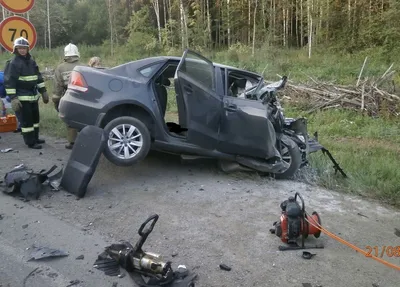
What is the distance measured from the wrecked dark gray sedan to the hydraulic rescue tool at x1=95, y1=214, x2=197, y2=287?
2.12 meters

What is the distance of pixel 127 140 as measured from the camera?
546 cm

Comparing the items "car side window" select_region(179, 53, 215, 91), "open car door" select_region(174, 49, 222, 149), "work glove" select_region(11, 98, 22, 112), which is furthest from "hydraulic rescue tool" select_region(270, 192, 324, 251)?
"work glove" select_region(11, 98, 22, 112)

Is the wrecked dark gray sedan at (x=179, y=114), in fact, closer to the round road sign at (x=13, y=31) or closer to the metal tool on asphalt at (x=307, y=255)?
the round road sign at (x=13, y=31)

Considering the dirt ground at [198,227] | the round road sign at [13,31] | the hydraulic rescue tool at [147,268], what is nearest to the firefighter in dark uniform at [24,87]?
the round road sign at [13,31]

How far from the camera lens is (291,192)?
5.50 m

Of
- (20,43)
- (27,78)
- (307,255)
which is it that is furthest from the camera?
(27,78)

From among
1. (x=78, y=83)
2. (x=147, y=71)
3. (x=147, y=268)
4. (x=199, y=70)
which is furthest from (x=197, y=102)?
(x=147, y=268)

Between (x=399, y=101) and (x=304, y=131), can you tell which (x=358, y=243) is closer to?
(x=304, y=131)

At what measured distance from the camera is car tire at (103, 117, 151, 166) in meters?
5.42

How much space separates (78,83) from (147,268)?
3.15 metres

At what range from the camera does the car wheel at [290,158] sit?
6.11 meters

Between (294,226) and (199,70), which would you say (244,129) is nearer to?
(199,70)

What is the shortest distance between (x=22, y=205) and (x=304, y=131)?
4148mm

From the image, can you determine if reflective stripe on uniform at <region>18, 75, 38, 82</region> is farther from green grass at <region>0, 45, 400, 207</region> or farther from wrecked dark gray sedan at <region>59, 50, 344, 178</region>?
wrecked dark gray sedan at <region>59, 50, 344, 178</region>
